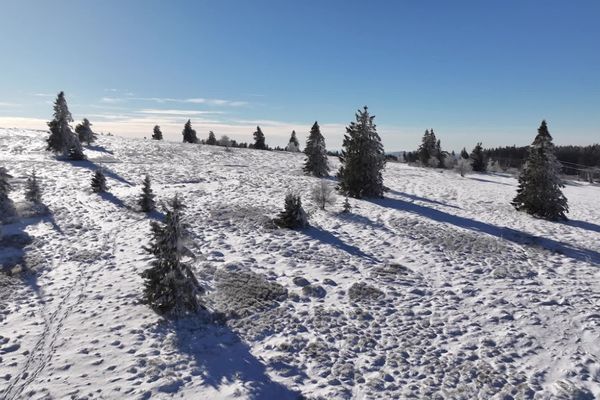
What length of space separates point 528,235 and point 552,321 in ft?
28.5

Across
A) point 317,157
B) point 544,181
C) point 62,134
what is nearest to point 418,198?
point 544,181

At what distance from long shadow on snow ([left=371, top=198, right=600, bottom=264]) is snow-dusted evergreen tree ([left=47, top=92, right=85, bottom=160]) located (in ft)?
94.8

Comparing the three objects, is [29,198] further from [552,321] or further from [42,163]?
[552,321]

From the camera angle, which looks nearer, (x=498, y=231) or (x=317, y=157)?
(x=498, y=231)

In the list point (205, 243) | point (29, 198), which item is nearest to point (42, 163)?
point (29, 198)

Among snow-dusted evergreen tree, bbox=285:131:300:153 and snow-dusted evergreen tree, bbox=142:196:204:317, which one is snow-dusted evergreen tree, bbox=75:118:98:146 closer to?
snow-dusted evergreen tree, bbox=285:131:300:153

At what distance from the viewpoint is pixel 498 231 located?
19328 millimetres

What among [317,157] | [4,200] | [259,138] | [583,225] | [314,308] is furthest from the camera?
[259,138]

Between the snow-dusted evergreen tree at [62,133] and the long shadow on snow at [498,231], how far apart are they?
1137 inches

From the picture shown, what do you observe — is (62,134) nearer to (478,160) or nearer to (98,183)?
(98,183)

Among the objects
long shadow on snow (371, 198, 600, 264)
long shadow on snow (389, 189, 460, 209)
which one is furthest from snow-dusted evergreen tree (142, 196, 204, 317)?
long shadow on snow (389, 189, 460, 209)

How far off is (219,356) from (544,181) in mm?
21348

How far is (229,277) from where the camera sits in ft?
44.1

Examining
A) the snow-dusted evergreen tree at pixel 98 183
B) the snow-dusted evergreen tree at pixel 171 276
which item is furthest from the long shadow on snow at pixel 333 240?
the snow-dusted evergreen tree at pixel 98 183
